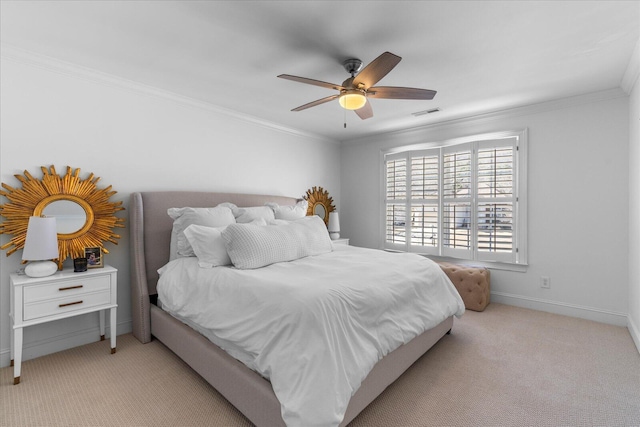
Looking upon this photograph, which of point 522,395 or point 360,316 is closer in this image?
point 360,316

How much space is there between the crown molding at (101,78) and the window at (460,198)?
2.46 m

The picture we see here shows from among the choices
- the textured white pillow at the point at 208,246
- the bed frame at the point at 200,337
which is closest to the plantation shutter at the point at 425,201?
the bed frame at the point at 200,337

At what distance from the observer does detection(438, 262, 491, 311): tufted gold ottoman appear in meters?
3.63

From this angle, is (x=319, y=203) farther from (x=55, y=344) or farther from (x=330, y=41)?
(x=55, y=344)

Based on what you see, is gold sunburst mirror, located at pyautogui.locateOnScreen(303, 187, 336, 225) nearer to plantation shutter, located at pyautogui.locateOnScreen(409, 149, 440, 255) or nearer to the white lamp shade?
plantation shutter, located at pyautogui.locateOnScreen(409, 149, 440, 255)

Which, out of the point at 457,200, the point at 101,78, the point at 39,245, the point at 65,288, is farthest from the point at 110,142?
the point at 457,200

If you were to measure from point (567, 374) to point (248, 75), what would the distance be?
140 inches

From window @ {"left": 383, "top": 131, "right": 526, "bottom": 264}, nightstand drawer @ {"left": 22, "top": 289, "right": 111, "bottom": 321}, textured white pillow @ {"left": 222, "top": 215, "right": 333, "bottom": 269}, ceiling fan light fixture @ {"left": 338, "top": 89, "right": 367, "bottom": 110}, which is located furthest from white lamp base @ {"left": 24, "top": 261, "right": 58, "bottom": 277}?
window @ {"left": 383, "top": 131, "right": 526, "bottom": 264}

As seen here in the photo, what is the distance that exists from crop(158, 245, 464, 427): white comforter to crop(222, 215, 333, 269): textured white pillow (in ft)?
0.33

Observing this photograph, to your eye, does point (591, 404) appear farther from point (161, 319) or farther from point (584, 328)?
point (161, 319)

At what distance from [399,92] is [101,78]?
2684 mm

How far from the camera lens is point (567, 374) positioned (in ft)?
7.48

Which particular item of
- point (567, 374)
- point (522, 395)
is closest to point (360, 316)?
point (522, 395)

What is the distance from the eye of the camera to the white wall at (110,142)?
2.44m
